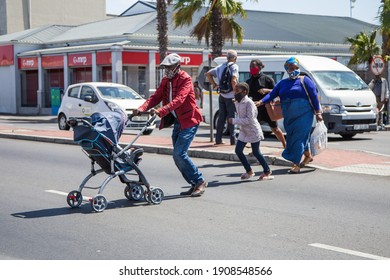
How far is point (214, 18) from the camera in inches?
1156

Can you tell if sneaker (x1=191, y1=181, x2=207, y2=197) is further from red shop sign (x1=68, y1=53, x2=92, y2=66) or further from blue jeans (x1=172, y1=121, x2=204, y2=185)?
red shop sign (x1=68, y1=53, x2=92, y2=66)

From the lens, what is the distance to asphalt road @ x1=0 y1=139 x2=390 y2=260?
255 inches

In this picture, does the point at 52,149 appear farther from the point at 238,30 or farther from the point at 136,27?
the point at 136,27

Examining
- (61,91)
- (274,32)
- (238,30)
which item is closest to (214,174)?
(238,30)

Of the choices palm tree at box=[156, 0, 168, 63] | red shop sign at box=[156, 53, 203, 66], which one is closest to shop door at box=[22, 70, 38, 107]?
red shop sign at box=[156, 53, 203, 66]

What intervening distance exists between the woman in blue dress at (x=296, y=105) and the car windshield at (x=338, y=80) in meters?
7.11

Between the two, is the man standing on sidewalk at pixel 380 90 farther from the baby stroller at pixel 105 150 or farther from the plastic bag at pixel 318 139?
the baby stroller at pixel 105 150

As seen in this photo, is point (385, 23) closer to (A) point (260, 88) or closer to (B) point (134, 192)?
(A) point (260, 88)

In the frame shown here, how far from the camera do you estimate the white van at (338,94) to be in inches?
707

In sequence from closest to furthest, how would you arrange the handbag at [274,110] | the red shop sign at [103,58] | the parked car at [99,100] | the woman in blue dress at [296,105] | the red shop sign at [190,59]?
the woman in blue dress at [296,105] → the handbag at [274,110] → the parked car at [99,100] → the red shop sign at [103,58] → the red shop sign at [190,59]

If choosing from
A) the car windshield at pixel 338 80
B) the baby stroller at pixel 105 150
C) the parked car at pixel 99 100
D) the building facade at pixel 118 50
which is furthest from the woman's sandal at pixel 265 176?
the building facade at pixel 118 50

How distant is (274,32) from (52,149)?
103ft
